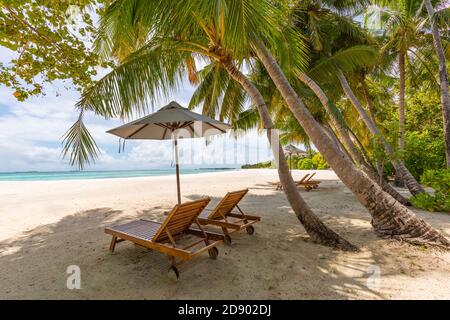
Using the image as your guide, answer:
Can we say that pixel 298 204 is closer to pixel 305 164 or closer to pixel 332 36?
pixel 332 36

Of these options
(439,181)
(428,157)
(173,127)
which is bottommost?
(439,181)

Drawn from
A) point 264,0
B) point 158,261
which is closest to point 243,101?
point 264,0

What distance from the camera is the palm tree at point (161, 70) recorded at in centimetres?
373

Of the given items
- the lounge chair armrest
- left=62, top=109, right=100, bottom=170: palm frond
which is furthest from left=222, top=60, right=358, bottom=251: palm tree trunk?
left=62, top=109, right=100, bottom=170: palm frond

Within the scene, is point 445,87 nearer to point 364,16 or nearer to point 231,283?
point 364,16

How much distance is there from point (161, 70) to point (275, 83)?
105 inches

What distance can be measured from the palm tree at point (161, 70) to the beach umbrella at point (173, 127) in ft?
1.83

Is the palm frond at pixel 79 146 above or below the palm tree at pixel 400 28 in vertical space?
below

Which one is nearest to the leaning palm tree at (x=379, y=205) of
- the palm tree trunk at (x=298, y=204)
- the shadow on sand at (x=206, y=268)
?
the shadow on sand at (x=206, y=268)

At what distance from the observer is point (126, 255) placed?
3594 mm

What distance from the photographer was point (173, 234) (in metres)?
3.29

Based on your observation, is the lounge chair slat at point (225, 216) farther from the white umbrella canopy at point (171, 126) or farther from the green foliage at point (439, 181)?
the green foliage at point (439, 181)

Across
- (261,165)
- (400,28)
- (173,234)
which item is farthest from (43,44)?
(261,165)
